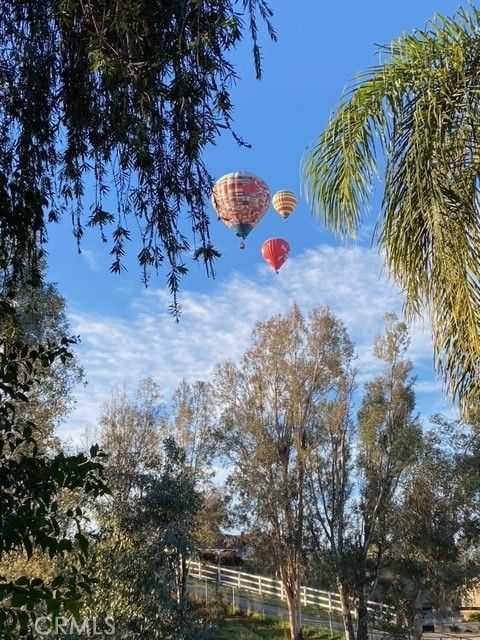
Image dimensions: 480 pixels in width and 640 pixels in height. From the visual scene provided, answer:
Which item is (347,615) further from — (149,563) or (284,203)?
(284,203)

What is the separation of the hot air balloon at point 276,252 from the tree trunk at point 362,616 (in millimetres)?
10902

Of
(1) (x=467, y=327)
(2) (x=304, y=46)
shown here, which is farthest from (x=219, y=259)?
(2) (x=304, y=46)

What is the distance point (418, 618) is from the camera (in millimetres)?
16750

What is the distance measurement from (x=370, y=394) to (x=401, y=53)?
708 inches

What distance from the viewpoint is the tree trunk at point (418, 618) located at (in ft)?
54.3

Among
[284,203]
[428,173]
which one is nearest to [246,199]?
[284,203]

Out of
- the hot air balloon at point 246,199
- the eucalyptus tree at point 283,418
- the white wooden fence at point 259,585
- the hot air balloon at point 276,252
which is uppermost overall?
the hot air balloon at point 276,252

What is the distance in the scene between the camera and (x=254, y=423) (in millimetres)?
21906

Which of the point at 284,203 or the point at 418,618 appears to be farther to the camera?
the point at 284,203

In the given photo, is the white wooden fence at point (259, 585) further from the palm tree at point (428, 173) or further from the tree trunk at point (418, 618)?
the palm tree at point (428, 173)

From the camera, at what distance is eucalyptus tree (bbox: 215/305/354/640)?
21031 millimetres

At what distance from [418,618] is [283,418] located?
753 centimetres

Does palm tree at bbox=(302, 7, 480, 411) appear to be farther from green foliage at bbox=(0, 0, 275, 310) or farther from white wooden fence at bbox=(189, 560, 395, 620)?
white wooden fence at bbox=(189, 560, 395, 620)

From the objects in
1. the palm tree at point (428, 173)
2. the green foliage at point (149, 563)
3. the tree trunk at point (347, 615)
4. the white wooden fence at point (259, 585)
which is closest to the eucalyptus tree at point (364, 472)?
the tree trunk at point (347, 615)
